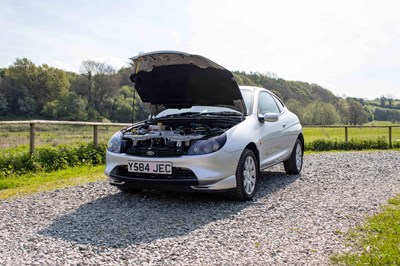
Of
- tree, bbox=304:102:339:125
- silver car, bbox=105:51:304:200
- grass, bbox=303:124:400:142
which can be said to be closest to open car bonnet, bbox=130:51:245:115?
silver car, bbox=105:51:304:200

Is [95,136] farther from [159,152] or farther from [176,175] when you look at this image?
[176,175]

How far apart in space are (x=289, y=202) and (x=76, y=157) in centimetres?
538

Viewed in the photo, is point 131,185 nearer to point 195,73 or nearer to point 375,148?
point 195,73

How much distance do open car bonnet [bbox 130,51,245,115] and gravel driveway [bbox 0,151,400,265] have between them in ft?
5.27

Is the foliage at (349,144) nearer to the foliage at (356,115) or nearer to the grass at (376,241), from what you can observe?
the grass at (376,241)

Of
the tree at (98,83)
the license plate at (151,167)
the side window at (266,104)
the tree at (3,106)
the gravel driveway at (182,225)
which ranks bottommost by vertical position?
the gravel driveway at (182,225)

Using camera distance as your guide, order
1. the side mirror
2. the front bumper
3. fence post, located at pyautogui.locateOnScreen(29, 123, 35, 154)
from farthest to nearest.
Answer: fence post, located at pyautogui.locateOnScreen(29, 123, 35, 154) < the side mirror < the front bumper

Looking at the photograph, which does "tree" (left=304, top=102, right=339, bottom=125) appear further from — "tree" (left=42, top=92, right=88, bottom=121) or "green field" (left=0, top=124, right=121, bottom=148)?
"green field" (left=0, top=124, right=121, bottom=148)

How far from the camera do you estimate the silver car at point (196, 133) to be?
451 cm

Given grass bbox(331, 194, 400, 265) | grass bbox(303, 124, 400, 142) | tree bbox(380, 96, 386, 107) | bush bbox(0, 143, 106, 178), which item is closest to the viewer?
grass bbox(331, 194, 400, 265)

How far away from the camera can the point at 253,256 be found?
297 cm

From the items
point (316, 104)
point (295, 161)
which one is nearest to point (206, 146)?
point (295, 161)

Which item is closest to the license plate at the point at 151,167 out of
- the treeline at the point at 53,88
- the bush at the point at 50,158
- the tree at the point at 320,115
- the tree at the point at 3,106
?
the bush at the point at 50,158

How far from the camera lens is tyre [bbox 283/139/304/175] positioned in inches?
279
